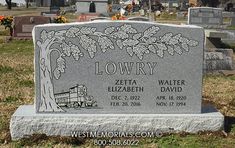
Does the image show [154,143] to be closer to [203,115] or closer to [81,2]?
[203,115]

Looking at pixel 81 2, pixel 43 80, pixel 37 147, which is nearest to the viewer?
pixel 37 147

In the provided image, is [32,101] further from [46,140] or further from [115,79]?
[115,79]

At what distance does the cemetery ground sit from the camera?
209 inches

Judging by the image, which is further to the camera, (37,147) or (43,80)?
(43,80)

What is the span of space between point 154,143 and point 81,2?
32180 mm

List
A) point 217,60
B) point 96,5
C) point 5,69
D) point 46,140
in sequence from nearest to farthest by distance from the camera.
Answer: point 46,140 < point 5,69 < point 217,60 < point 96,5

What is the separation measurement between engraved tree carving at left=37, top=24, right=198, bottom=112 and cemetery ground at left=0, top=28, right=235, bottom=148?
0.54 metres

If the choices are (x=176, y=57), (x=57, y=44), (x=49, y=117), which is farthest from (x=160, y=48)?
(x=49, y=117)

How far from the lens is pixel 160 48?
18.2 feet

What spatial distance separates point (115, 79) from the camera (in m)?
5.57

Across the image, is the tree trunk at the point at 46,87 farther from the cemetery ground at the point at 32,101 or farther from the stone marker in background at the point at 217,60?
the stone marker in background at the point at 217,60

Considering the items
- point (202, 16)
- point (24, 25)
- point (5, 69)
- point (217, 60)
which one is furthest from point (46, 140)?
point (202, 16)

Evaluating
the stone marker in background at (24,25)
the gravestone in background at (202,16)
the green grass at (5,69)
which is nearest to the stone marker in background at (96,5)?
the gravestone in background at (202,16)

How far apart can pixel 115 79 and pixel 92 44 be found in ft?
1.79
